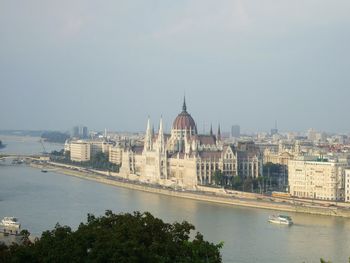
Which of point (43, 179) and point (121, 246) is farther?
point (43, 179)

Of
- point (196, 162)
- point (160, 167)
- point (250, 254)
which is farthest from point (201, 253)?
point (160, 167)

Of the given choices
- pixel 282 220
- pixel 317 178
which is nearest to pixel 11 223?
pixel 282 220

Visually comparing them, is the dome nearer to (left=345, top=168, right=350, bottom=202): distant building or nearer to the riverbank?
the riverbank

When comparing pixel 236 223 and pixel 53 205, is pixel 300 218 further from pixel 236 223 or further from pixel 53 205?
pixel 53 205

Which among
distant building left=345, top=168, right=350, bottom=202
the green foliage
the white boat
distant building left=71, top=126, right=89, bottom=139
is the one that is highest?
distant building left=71, top=126, right=89, bottom=139

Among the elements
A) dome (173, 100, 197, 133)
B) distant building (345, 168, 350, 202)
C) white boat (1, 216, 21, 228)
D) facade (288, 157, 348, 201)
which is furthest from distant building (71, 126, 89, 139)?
white boat (1, 216, 21, 228)

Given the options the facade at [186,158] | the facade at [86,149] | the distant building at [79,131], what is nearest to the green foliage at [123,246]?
the facade at [186,158]

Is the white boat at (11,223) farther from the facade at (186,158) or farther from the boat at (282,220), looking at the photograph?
the facade at (186,158)
